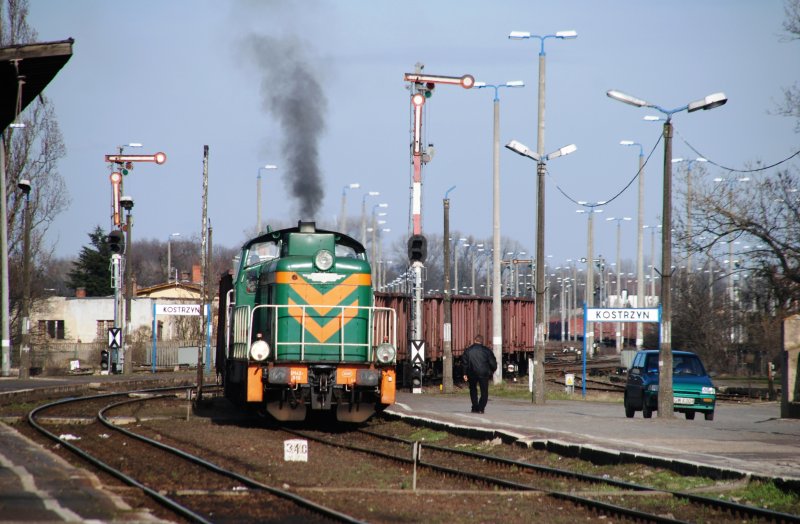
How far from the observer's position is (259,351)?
19484mm

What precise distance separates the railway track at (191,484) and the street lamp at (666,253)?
12169mm

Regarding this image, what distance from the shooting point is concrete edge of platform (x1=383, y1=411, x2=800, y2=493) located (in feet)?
41.9

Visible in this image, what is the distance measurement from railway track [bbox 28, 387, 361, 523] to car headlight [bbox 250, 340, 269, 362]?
2486 millimetres

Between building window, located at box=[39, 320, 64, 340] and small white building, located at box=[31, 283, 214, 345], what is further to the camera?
building window, located at box=[39, 320, 64, 340]

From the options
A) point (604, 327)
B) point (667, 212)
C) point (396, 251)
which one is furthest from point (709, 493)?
point (396, 251)

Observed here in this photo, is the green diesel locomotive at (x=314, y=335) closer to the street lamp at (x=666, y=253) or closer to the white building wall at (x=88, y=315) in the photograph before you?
the street lamp at (x=666, y=253)

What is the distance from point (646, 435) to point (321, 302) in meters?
6.68

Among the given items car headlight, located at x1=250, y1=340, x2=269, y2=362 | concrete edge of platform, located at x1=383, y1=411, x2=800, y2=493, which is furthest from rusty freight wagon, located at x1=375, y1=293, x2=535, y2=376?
concrete edge of platform, located at x1=383, y1=411, x2=800, y2=493

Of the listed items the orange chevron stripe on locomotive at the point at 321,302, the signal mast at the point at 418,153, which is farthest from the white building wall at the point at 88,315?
the orange chevron stripe on locomotive at the point at 321,302

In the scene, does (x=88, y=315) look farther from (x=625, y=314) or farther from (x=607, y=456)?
(x=607, y=456)

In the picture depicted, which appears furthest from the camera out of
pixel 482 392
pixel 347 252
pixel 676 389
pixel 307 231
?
pixel 676 389

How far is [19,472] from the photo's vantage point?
1296cm

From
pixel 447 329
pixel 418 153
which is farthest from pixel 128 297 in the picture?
pixel 418 153

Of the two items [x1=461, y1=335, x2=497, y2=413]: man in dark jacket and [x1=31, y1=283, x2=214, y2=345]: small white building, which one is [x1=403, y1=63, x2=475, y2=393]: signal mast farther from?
[x1=31, y1=283, x2=214, y2=345]: small white building
